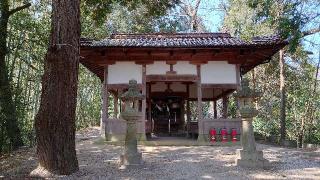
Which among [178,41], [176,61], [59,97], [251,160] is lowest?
[251,160]

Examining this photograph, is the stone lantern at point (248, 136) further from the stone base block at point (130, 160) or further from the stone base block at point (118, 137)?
the stone base block at point (118, 137)

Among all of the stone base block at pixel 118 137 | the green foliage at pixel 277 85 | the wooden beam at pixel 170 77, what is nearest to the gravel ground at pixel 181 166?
the stone base block at pixel 118 137

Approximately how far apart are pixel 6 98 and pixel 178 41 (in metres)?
6.57

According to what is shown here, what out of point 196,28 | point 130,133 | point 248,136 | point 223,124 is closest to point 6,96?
point 130,133

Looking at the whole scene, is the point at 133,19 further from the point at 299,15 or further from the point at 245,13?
the point at 299,15

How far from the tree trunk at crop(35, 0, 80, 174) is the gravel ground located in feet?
1.40

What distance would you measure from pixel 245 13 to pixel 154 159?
1336cm

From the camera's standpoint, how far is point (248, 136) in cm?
791

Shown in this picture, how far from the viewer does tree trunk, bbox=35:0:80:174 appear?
21.9 ft

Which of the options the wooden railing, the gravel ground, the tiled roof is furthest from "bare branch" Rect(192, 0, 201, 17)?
the gravel ground

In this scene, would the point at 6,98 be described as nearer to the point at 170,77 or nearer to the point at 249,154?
the point at 170,77

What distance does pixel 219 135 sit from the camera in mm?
12188

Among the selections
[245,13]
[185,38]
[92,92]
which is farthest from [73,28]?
[92,92]

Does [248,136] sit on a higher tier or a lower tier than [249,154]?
higher
